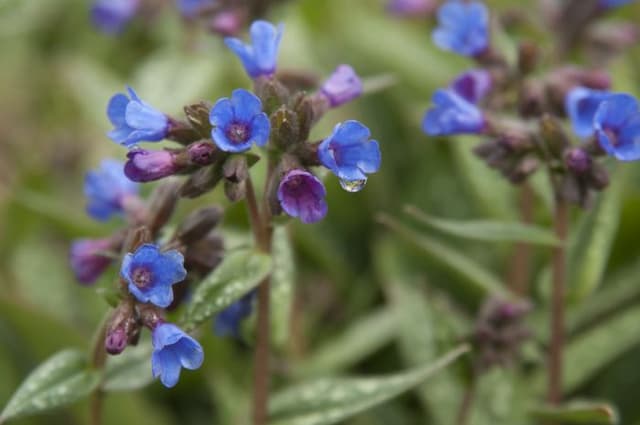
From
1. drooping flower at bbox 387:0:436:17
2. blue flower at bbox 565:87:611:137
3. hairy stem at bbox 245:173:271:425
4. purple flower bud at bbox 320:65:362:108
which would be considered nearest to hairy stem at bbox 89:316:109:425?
hairy stem at bbox 245:173:271:425

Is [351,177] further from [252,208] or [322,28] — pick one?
[322,28]

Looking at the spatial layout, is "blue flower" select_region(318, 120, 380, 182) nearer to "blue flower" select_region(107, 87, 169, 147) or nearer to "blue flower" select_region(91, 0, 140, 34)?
"blue flower" select_region(107, 87, 169, 147)

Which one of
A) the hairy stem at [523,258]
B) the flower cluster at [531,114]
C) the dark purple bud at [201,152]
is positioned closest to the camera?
the dark purple bud at [201,152]

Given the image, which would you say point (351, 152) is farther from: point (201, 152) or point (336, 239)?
point (336, 239)

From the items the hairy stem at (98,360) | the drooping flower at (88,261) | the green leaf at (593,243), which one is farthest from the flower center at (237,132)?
the green leaf at (593,243)

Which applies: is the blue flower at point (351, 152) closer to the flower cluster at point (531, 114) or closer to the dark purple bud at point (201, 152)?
the dark purple bud at point (201, 152)
